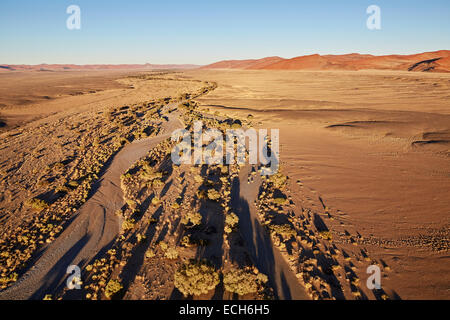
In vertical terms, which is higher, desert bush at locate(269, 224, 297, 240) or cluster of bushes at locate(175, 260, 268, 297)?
desert bush at locate(269, 224, 297, 240)

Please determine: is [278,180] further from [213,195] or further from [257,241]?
[257,241]

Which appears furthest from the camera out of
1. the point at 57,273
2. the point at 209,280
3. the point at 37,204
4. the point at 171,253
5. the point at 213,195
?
the point at 213,195

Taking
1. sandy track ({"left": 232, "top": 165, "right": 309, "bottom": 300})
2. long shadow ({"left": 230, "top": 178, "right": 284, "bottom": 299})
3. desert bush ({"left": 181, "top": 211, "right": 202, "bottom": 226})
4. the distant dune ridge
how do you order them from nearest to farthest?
sandy track ({"left": 232, "top": 165, "right": 309, "bottom": 300}) < long shadow ({"left": 230, "top": 178, "right": 284, "bottom": 299}) < desert bush ({"left": 181, "top": 211, "right": 202, "bottom": 226}) < the distant dune ridge

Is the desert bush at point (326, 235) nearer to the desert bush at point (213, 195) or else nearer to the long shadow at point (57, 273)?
the desert bush at point (213, 195)

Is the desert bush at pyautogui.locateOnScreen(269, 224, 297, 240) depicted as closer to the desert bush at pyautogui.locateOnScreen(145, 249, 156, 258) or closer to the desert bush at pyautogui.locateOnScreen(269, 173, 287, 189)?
the desert bush at pyautogui.locateOnScreen(269, 173, 287, 189)

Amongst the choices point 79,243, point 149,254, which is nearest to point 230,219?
point 149,254

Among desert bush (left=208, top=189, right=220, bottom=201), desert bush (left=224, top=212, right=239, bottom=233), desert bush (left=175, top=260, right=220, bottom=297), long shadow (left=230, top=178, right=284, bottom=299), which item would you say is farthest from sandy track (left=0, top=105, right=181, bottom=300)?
long shadow (left=230, top=178, right=284, bottom=299)
